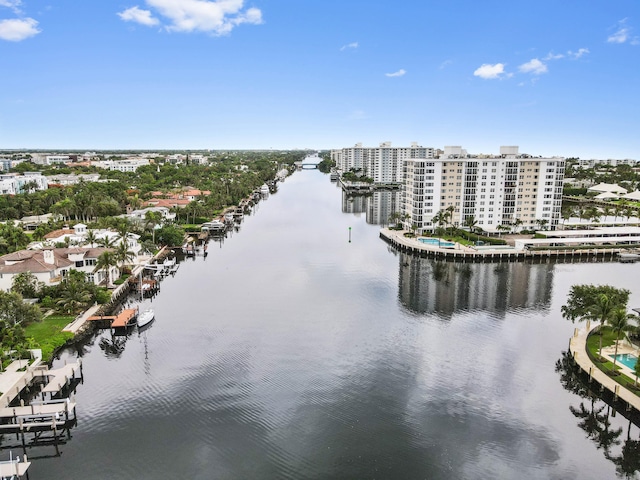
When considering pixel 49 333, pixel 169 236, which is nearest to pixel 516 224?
pixel 169 236

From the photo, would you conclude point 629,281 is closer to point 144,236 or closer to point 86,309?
point 86,309

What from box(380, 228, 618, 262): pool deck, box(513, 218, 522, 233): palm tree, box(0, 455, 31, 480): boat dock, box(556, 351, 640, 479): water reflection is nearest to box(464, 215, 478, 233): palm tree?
box(513, 218, 522, 233): palm tree

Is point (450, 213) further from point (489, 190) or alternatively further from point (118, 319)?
point (118, 319)

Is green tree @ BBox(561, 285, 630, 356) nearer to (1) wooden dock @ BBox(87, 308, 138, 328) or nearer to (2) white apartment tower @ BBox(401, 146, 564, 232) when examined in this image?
(1) wooden dock @ BBox(87, 308, 138, 328)

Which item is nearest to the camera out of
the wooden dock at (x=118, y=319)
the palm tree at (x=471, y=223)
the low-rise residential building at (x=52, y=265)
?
the wooden dock at (x=118, y=319)

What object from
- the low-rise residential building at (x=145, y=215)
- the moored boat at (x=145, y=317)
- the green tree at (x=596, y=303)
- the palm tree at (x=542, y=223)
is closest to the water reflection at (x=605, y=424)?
the green tree at (x=596, y=303)

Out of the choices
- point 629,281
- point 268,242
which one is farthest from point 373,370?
point 268,242

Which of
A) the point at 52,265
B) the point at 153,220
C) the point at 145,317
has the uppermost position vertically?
the point at 153,220

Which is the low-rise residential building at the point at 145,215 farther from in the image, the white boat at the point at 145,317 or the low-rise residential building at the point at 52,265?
the white boat at the point at 145,317
